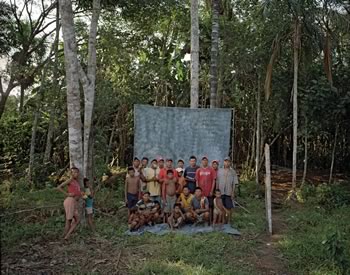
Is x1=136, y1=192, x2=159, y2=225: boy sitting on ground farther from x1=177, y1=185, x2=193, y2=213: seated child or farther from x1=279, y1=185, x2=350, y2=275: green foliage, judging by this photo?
x1=279, y1=185, x2=350, y2=275: green foliage

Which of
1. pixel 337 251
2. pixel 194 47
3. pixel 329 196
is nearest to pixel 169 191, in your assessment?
pixel 337 251

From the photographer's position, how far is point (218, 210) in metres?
7.44

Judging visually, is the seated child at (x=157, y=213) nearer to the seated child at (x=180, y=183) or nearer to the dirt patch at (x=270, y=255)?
the seated child at (x=180, y=183)

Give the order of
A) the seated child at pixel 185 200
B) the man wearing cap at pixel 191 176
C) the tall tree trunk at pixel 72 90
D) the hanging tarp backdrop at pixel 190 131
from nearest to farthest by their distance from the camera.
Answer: the tall tree trunk at pixel 72 90 < the seated child at pixel 185 200 < the man wearing cap at pixel 191 176 < the hanging tarp backdrop at pixel 190 131

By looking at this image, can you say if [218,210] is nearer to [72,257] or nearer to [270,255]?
[270,255]

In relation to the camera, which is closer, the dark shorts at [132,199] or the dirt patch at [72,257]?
the dirt patch at [72,257]

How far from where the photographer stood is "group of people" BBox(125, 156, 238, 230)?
7.45 metres

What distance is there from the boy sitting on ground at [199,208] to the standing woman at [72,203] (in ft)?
6.55

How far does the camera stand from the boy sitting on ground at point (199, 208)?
294 inches

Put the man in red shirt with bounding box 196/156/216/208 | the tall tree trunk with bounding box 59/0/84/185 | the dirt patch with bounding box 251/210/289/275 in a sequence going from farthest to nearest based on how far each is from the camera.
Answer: the man in red shirt with bounding box 196/156/216/208
the tall tree trunk with bounding box 59/0/84/185
the dirt patch with bounding box 251/210/289/275

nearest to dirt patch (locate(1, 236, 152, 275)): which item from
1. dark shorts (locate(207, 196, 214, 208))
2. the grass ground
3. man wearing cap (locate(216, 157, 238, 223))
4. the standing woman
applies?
the grass ground

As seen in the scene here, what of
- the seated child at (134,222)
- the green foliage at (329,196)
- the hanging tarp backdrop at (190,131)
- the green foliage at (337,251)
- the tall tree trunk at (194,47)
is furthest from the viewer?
the green foliage at (329,196)

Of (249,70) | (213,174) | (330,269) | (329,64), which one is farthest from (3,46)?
(330,269)

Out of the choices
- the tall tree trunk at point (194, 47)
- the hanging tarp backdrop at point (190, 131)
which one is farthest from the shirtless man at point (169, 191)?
the tall tree trunk at point (194, 47)
